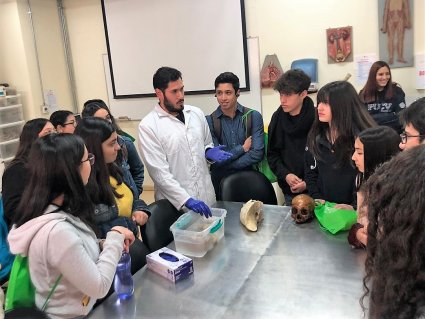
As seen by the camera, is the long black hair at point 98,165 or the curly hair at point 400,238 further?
the long black hair at point 98,165

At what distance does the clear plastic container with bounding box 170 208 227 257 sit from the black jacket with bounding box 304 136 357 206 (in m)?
0.64

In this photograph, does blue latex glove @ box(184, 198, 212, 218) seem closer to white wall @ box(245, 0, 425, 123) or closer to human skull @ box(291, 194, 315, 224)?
human skull @ box(291, 194, 315, 224)

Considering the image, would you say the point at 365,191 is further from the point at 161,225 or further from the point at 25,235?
the point at 161,225

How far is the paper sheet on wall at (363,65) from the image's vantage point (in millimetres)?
3713

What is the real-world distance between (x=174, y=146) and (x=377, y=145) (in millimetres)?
1192

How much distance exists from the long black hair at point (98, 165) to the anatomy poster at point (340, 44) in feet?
8.64

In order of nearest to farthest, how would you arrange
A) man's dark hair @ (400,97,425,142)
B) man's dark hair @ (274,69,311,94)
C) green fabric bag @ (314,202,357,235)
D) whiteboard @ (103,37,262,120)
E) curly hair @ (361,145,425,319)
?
curly hair @ (361,145,425,319), man's dark hair @ (400,97,425,142), green fabric bag @ (314,202,357,235), man's dark hair @ (274,69,311,94), whiteboard @ (103,37,262,120)

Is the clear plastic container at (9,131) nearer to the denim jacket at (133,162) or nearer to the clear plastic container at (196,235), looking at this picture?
the denim jacket at (133,162)

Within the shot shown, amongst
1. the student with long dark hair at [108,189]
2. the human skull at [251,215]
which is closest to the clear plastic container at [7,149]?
the student with long dark hair at [108,189]

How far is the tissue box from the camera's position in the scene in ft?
5.04

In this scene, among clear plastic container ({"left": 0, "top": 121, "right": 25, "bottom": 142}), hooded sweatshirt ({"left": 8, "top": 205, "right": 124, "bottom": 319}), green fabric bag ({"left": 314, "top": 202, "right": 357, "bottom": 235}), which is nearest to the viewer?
hooded sweatshirt ({"left": 8, "top": 205, "right": 124, "bottom": 319})

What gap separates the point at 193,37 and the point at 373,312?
397cm

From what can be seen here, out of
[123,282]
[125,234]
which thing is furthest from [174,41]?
[123,282]

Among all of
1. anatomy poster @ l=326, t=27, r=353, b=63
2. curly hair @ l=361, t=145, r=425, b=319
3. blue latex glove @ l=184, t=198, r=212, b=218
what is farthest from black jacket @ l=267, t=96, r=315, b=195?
curly hair @ l=361, t=145, r=425, b=319
